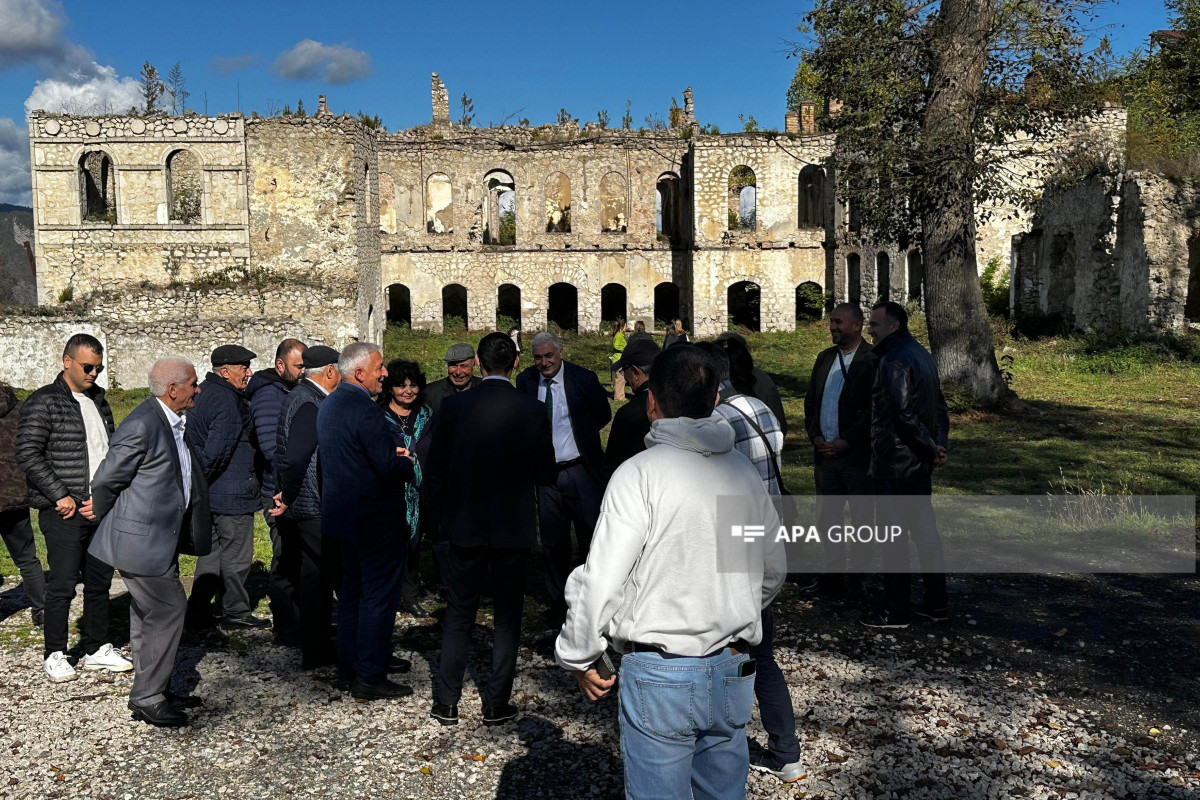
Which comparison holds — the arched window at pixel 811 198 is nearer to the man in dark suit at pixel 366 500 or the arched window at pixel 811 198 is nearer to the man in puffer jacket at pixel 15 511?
the man in puffer jacket at pixel 15 511

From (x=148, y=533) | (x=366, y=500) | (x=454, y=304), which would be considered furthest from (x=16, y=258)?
(x=366, y=500)

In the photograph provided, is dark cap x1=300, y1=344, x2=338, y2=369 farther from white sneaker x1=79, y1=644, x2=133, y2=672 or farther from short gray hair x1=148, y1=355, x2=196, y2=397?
white sneaker x1=79, y1=644, x2=133, y2=672

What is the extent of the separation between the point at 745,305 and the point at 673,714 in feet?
104

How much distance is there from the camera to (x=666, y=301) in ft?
113

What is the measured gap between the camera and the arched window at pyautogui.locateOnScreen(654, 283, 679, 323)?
34.0 meters

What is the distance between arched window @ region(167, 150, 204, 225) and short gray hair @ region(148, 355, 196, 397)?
2152 centimetres

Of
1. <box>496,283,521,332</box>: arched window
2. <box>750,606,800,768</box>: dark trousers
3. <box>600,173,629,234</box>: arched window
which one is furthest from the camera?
<box>600,173,629,234</box>: arched window

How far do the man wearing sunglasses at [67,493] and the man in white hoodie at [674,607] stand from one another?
395 cm

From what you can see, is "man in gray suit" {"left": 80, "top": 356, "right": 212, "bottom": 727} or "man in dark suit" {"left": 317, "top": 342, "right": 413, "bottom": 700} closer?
"man in gray suit" {"left": 80, "top": 356, "right": 212, "bottom": 727}

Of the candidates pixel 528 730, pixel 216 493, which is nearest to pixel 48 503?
pixel 216 493

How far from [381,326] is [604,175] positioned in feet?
31.9

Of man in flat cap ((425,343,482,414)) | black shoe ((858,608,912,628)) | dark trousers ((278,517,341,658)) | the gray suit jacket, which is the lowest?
black shoe ((858,608,912,628))

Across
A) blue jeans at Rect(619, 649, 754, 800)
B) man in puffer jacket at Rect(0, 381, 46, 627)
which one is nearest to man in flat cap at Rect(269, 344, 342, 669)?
man in puffer jacket at Rect(0, 381, 46, 627)

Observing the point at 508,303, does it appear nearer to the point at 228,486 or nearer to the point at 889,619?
the point at 228,486
